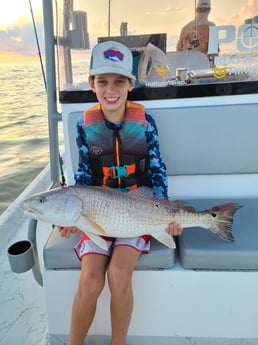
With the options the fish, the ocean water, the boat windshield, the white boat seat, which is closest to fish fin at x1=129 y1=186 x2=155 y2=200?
the fish

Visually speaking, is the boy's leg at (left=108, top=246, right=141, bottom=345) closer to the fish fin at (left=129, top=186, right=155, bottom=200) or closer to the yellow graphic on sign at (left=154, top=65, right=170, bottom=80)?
the fish fin at (left=129, top=186, right=155, bottom=200)

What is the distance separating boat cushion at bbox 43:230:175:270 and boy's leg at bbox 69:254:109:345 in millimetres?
148

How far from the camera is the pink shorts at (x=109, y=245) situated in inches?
71.1

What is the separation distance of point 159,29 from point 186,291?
1726 millimetres

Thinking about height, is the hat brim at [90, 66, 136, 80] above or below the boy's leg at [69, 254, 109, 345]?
above

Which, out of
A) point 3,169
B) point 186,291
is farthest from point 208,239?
point 3,169

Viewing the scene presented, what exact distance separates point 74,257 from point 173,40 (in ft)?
5.28

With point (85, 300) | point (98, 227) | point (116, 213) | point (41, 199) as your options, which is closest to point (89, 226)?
point (98, 227)

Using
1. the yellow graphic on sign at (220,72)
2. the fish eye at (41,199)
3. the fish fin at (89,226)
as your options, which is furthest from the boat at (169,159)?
the fish eye at (41,199)

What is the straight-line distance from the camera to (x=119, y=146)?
206 centimetres

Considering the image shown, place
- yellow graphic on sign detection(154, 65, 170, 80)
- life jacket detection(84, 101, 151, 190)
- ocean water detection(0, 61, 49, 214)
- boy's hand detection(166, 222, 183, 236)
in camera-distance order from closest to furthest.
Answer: boy's hand detection(166, 222, 183, 236)
life jacket detection(84, 101, 151, 190)
yellow graphic on sign detection(154, 65, 170, 80)
ocean water detection(0, 61, 49, 214)

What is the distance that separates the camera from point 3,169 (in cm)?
697

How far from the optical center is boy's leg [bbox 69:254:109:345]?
1690 mm

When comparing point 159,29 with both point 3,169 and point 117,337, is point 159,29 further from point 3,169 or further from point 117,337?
point 3,169
